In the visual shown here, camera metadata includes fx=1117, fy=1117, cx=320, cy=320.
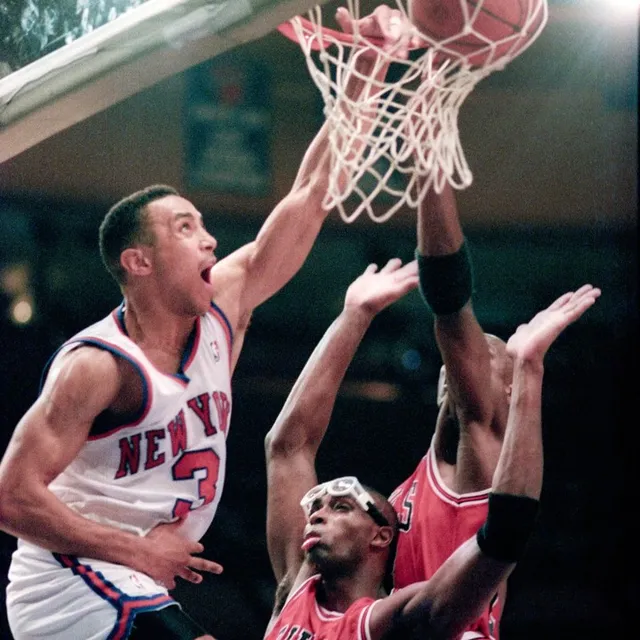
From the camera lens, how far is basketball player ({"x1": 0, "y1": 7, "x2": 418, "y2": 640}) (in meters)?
2.61

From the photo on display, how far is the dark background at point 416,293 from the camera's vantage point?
690 centimetres

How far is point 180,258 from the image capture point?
290 centimetres

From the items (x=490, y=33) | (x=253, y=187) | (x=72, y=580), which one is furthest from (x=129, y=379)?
(x=253, y=187)

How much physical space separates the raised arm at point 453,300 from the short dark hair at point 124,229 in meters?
0.74

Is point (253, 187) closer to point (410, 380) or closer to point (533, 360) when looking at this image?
point (410, 380)

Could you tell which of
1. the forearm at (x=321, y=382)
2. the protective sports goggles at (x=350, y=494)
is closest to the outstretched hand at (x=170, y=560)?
the protective sports goggles at (x=350, y=494)

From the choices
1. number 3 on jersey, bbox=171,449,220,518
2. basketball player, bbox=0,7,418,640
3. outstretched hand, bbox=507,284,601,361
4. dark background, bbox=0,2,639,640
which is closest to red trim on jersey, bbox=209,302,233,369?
basketball player, bbox=0,7,418,640

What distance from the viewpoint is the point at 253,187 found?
24.9 ft

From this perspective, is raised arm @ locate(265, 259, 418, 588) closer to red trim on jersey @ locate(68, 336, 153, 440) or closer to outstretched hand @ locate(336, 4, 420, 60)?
outstretched hand @ locate(336, 4, 420, 60)

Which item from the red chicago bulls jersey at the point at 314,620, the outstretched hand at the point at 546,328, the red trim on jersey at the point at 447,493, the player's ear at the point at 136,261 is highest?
the player's ear at the point at 136,261

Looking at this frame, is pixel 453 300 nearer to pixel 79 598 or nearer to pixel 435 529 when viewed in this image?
pixel 435 529

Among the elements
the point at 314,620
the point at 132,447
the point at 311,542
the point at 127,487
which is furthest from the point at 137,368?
the point at 314,620

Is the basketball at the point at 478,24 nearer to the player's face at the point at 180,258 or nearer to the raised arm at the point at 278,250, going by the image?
the raised arm at the point at 278,250

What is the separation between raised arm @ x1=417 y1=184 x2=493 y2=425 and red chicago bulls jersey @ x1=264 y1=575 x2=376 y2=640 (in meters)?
0.63
